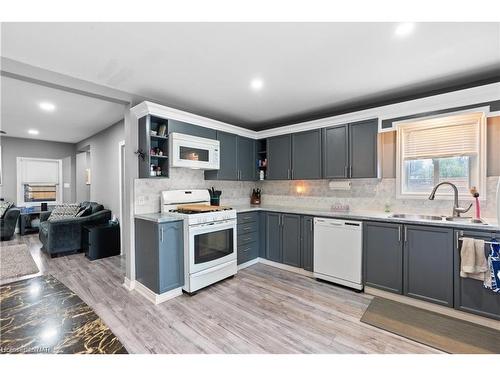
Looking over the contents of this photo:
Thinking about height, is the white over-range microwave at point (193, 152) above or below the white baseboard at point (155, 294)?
above

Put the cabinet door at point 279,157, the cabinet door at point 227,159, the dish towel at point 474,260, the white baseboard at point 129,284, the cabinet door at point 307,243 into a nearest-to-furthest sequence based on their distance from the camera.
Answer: the dish towel at point 474,260
the white baseboard at point 129,284
the cabinet door at point 307,243
the cabinet door at point 227,159
the cabinet door at point 279,157

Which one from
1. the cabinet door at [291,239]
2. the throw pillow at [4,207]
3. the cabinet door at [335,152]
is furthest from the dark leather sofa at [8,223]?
the cabinet door at [335,152]

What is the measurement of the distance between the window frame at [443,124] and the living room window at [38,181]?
876cm

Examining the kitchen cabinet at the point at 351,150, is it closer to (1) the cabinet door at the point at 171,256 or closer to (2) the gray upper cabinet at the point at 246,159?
(2) the gray upper cabinet at the point at 246,159

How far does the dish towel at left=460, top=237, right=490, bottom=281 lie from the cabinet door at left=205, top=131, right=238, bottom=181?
3.08 metres

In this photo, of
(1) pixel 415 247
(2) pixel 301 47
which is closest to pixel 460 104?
(1) pixel 415 247

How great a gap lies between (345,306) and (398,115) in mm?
2448

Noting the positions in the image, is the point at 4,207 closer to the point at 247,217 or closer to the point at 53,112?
the point at 53,112

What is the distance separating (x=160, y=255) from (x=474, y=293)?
3.27 metres

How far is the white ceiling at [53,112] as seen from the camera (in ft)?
10.3

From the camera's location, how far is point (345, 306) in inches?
99.5

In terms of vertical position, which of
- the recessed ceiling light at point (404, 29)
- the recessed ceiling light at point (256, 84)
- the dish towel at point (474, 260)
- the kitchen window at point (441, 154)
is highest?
the recessed ceiling light at point (256, 84)

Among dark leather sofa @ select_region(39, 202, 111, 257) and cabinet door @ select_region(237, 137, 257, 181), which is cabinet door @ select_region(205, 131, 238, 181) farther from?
dark leather sofa @ select_region(39, 202, 111, 257)
